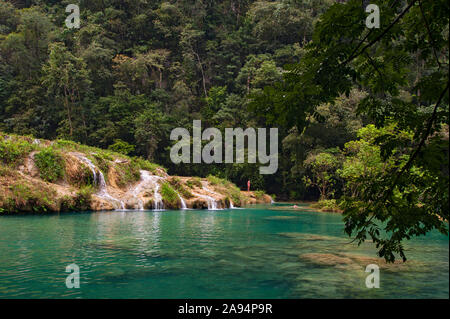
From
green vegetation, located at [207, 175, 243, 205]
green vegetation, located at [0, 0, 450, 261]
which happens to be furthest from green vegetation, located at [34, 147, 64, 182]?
green vegetation, located at [207, 175, 243, 205]

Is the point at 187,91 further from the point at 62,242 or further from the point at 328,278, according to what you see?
the point at 328,278

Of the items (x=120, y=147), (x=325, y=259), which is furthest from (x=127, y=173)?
(x=325, y=259)

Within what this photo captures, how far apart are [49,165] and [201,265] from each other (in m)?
13.5

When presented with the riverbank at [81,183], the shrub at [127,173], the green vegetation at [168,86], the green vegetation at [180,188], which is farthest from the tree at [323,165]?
the shrub at [127,173]

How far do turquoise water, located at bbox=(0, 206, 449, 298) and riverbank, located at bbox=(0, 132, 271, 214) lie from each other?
186 inches

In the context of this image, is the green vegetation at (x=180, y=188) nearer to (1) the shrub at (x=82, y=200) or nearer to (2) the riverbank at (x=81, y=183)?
(2) the riverbank at (x=81, y=183)

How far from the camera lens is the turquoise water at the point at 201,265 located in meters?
5.00

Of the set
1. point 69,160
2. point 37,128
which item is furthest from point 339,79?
point 37,128

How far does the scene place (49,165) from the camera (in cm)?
1708

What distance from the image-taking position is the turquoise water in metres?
5.00

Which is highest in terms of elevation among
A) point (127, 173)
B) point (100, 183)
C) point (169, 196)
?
point (127, 173)

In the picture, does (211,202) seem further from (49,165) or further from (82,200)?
(49,165)

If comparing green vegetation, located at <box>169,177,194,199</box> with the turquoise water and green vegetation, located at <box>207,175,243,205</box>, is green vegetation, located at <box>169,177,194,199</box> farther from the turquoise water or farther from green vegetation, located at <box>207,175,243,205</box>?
the turquoise water

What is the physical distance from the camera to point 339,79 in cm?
294
